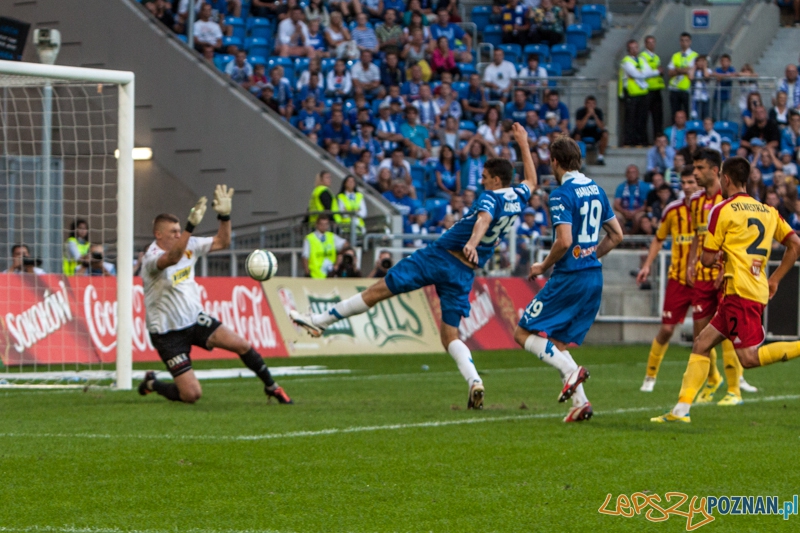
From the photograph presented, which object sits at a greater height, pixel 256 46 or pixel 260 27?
pixel 260 27

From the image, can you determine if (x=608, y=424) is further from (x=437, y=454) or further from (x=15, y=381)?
(x=15, y=381)

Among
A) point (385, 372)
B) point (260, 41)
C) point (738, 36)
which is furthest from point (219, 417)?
point (738, 36)

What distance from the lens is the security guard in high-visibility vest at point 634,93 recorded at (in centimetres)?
2532

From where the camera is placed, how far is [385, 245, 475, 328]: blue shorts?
402 inches

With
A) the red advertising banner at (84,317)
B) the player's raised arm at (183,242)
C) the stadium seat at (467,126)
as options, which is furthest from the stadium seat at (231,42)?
the player's raised arm at (183,242)

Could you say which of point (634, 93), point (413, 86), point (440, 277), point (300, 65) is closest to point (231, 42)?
point (300, 65)

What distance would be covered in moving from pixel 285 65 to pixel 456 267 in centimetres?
1496

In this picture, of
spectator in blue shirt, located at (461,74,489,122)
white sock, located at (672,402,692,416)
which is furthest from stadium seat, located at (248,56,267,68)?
white sock, located at (672,402,692,416)

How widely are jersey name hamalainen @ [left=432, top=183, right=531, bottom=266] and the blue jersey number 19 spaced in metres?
0.96

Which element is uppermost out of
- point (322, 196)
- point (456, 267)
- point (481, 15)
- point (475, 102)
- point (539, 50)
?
point (481, 15)

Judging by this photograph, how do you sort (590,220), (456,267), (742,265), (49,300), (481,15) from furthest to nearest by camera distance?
(481,15) → (49,300) → (456,267) → (590,220) → (742,265)

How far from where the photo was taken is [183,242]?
10.0m

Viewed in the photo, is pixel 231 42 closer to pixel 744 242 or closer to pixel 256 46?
pixel 256 46

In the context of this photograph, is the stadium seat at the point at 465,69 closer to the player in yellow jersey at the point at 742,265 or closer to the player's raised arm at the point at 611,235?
the player's raised arm at the point at 611,235
